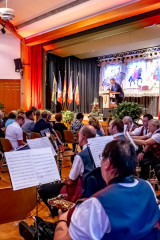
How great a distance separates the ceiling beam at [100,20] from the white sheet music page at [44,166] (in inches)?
249

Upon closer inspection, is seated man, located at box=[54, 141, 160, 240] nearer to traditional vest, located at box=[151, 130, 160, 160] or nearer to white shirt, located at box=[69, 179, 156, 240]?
white shirt, located at box=[69, 179, 156, 240]

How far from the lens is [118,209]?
101 cm

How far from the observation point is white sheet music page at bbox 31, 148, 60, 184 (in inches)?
78.0

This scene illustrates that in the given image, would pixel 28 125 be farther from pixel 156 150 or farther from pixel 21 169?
pixel 21 169

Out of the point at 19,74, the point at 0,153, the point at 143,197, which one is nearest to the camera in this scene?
the point at 143,197

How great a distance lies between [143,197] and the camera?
3.66 feet

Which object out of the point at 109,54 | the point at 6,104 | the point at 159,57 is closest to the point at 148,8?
the point at 159,57

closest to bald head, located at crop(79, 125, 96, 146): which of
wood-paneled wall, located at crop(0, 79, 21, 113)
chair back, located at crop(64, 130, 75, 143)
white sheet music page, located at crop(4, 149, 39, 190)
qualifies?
white sheet music page, located at crop(4, 149, 39, 190)

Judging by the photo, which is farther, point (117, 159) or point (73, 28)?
point (73, 28)

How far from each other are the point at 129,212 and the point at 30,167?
3.65 feet

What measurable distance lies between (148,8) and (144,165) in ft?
17.3

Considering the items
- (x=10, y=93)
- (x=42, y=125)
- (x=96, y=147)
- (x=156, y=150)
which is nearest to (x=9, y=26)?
(x=10, y=93)

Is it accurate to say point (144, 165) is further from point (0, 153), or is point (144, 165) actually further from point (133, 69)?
point (133, 69)

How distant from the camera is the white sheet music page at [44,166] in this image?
198 cm
